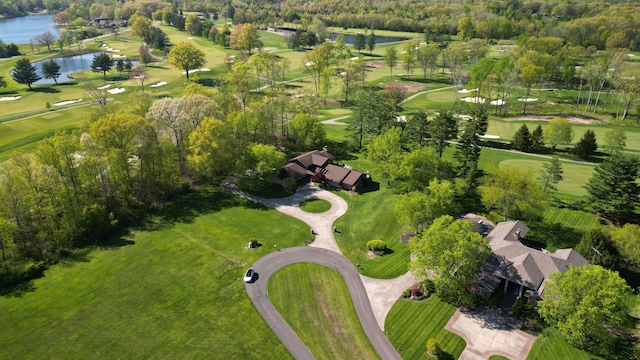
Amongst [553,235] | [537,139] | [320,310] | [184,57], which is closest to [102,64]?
[184,57]

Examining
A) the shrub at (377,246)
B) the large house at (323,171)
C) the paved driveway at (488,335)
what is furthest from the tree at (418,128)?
the paved driveway at (488,335)

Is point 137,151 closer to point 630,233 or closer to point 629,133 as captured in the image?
point 630,233

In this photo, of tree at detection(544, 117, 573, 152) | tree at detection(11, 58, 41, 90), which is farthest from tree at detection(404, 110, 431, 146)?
tree at detection(11, 58, 41, 90)

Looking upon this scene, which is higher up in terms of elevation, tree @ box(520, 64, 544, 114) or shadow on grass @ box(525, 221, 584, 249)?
tree @ box(520, 64, 544, 114)

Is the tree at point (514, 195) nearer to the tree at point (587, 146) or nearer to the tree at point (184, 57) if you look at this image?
the tree at point (587, 146)

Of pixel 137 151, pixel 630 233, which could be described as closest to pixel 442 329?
pixel 630 233

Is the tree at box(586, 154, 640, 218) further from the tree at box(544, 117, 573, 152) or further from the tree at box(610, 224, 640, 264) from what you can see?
the tree at box(544, 117, 573, 152)
